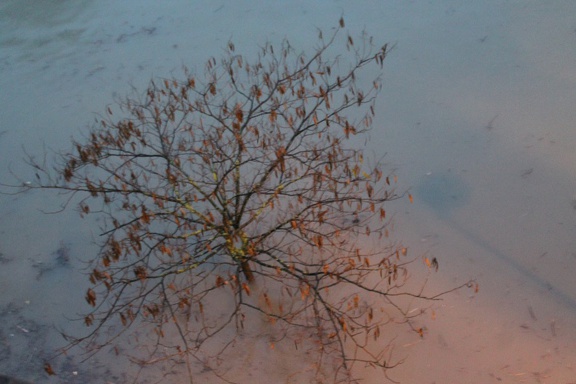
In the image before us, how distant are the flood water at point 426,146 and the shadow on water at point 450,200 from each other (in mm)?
10

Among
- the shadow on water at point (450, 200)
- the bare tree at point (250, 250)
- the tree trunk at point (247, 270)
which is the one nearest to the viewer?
the bare tree at point (250, 250)

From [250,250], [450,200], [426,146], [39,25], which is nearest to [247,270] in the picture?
[250,250]

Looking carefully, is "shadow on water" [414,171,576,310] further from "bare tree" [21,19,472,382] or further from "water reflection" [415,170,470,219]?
"bare tree" [21,19,472,382]

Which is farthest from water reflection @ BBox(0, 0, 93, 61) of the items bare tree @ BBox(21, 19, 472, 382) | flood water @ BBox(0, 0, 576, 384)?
bare tree @ BBox(21, 19, 472, 382)

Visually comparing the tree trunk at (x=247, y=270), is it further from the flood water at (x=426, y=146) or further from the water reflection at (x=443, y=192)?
the water reflection at (x=443, y=192)

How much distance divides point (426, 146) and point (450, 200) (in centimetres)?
56

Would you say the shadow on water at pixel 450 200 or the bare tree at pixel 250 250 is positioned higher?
the shadow on water at pixel 450 200

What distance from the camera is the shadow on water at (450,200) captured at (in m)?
3.81

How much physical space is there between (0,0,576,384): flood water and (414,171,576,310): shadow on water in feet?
0.03

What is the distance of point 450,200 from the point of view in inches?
169

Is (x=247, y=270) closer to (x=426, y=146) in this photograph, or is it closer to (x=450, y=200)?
(x=450, y=200)

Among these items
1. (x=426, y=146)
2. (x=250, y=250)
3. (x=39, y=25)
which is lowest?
(x=250, y=250)

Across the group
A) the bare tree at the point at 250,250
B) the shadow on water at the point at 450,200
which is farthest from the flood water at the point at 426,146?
the bare tree at the point at 250,250

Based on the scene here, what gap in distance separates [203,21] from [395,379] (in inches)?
168
